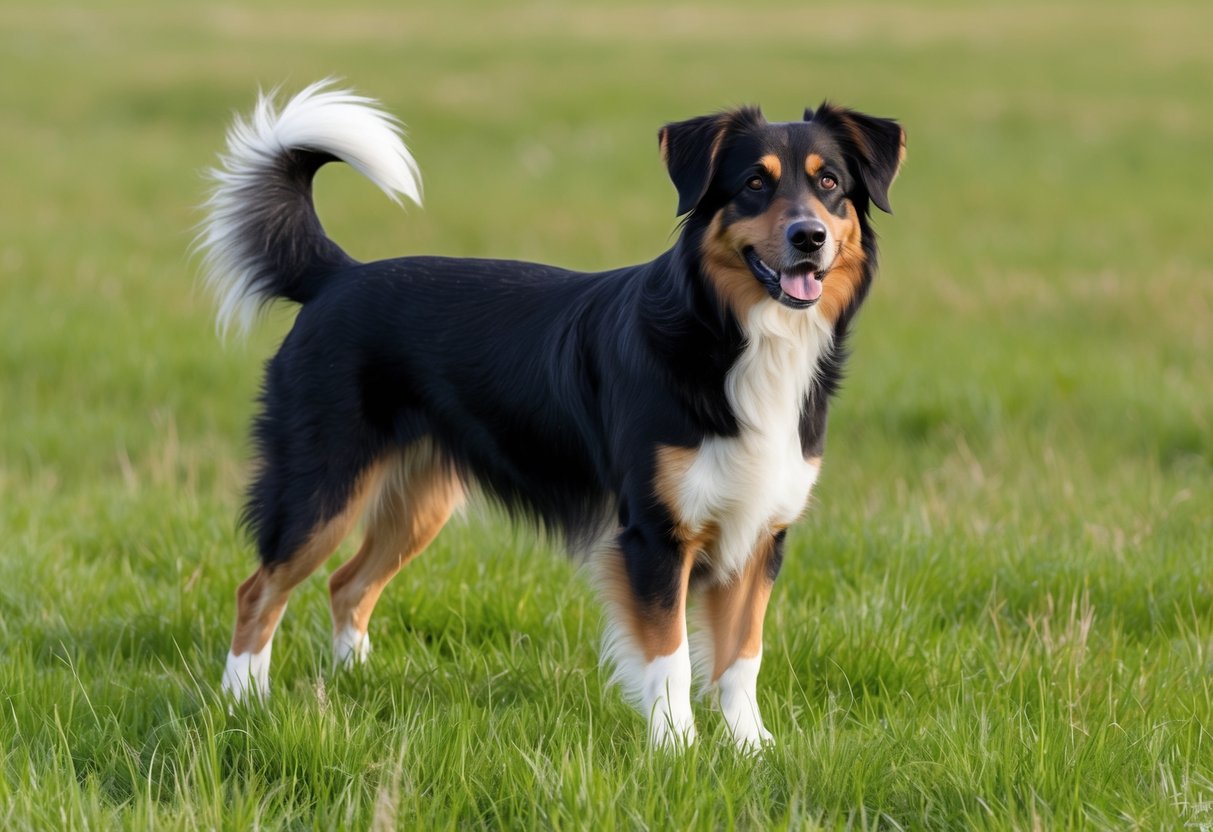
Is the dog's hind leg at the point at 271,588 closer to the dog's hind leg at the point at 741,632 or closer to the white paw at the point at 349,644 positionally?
the white paw at the point at 349,644

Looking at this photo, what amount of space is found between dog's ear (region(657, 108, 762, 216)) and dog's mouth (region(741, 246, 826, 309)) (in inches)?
9.4

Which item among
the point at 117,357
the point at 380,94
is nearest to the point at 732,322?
the point at 117,357

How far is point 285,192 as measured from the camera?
4.63 meters

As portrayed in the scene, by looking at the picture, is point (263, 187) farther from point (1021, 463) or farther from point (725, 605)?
point (1021, 463)

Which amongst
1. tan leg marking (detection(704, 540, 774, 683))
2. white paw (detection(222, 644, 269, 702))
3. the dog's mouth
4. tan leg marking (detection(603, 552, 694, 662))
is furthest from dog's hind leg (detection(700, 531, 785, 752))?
white paw (detection(222, 644, 269, 702))

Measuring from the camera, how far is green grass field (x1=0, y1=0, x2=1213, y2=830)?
320cm

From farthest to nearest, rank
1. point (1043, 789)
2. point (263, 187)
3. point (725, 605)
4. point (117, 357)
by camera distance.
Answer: point (117, 357) < point (263, 187) < point (725, 605) < point (1043, 789)

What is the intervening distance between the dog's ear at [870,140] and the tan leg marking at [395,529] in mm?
1616

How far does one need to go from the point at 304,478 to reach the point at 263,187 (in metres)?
1.02

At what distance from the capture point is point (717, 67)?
934 inches

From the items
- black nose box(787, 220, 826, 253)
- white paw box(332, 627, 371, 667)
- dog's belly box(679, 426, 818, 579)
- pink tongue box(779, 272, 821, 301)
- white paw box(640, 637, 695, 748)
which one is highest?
black nose box(787, 220, 826, 253)

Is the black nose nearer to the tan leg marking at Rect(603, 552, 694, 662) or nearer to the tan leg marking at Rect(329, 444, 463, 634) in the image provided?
the tan leg marking at Rect(603, 552, 694, 662)

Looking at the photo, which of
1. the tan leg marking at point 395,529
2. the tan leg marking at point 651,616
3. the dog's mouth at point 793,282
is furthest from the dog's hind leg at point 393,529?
the dog's mouth at point 793,282

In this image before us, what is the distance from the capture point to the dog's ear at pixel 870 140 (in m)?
3.92
